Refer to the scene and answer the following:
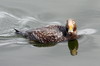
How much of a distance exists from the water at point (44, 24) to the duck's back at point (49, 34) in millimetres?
208

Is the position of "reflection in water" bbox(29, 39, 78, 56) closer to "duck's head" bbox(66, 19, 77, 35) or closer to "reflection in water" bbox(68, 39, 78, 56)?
"reflection in water" bbox(68, 39, 78, 56)

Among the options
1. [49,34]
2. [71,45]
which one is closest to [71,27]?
[71,45]

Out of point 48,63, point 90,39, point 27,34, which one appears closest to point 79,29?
point 90,39

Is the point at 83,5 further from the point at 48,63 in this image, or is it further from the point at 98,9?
the point at 48,63

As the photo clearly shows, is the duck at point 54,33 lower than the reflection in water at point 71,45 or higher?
higher

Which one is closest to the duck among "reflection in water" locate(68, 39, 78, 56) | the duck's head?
the duck's head

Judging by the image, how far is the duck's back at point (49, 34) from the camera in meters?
A: 10.8

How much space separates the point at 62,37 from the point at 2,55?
194 cm

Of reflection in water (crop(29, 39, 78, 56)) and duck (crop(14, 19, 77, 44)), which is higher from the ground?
duck (crop(14, 19, 77, 44))

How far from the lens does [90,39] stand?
11148 mm

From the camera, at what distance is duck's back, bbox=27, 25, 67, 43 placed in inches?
427

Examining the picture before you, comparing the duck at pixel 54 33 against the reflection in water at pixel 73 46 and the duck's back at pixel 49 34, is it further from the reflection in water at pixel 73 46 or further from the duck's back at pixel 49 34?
the reflection in water at pixel 73 46

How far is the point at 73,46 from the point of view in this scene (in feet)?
35.7

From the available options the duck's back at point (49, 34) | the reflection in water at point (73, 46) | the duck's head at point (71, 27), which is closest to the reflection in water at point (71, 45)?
the reflection in water at point (73, 46)
